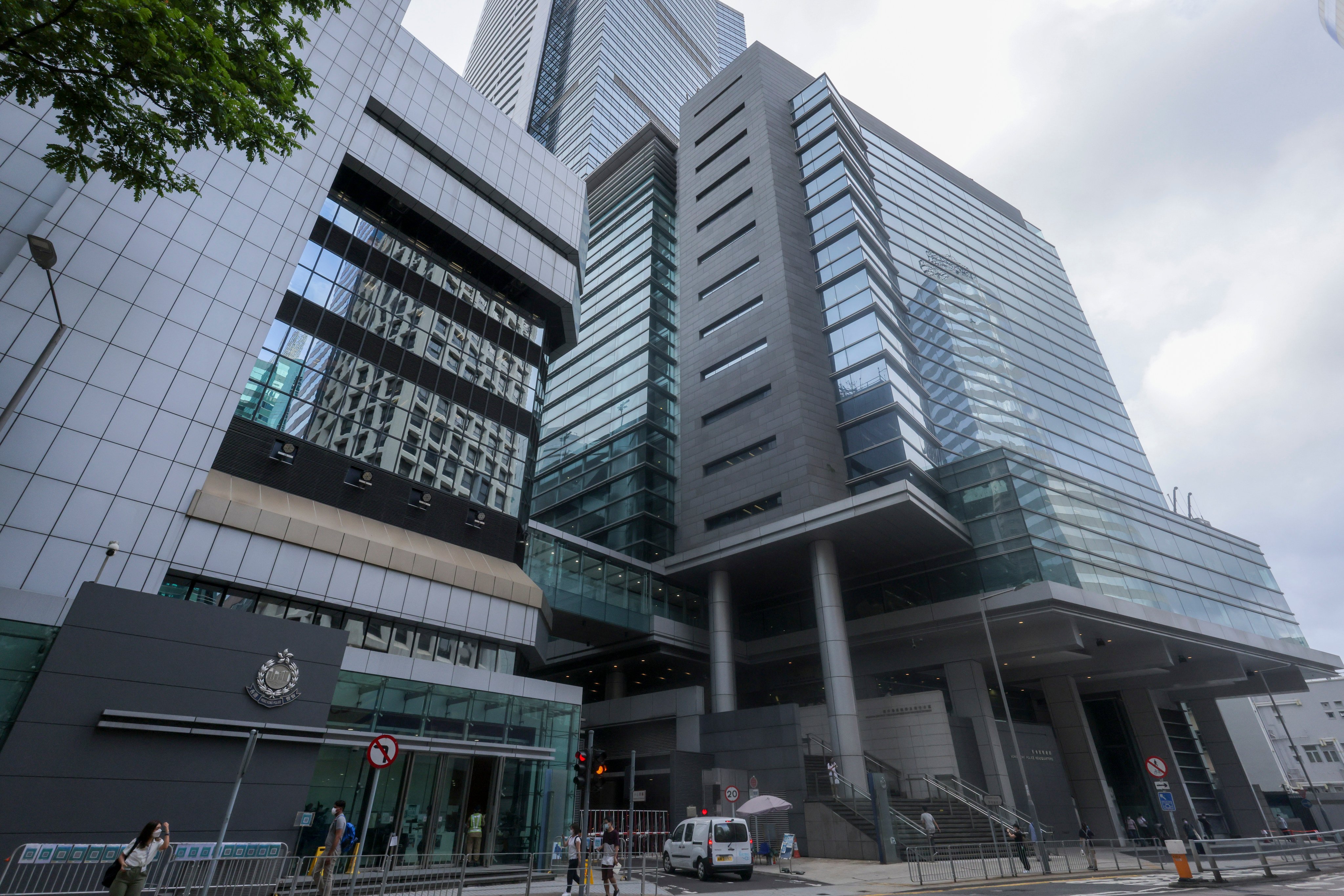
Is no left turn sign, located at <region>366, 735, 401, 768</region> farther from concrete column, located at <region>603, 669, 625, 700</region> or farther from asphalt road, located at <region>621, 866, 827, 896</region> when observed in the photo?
concrete column, located at <region>603, 669, 625, 700</region>

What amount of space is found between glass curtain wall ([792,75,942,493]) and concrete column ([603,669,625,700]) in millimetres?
20138

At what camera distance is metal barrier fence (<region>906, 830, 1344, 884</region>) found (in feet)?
64.2

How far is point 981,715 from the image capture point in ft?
114

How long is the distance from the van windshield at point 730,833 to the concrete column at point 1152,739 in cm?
3468

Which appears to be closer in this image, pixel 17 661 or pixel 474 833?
pixel 17 661

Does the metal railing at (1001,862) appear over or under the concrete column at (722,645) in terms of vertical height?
under

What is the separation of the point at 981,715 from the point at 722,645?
14163 millimetres

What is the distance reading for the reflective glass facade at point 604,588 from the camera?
34594mm

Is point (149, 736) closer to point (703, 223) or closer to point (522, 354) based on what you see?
point (522, 354)

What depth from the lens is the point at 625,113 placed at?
113 m

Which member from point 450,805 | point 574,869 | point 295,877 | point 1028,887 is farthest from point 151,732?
point 1028,887

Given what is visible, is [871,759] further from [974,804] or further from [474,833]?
[474,833]

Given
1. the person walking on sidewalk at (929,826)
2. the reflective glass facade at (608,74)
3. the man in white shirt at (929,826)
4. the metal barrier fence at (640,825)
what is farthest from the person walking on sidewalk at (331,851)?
the reflective glass facade at (608,74)

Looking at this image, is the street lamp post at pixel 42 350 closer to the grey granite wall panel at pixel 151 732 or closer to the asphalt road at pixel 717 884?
the grey granite wall panel at pixel 151 732
